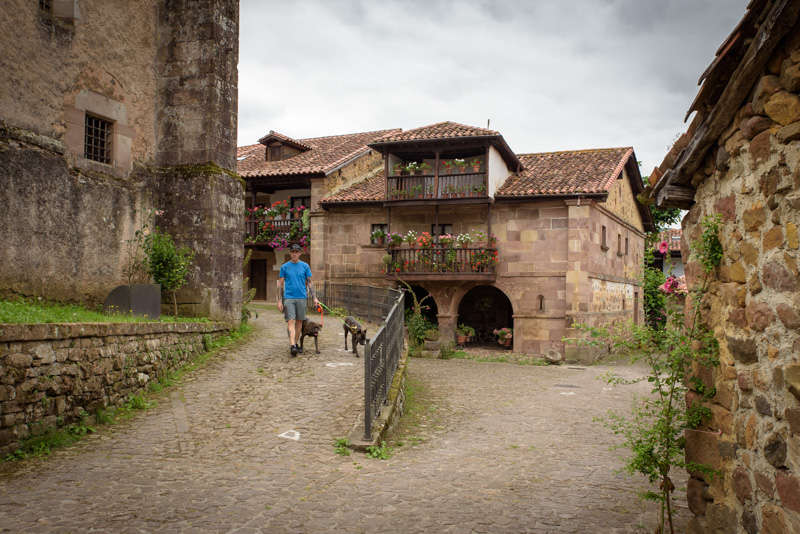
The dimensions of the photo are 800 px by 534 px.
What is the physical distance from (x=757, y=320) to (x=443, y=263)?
16.8m

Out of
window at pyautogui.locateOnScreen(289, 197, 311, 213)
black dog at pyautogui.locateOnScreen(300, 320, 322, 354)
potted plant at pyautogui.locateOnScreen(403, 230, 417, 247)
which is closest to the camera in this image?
black dog at pyautogui.locateOnScreen(300, 320, 322, 354)

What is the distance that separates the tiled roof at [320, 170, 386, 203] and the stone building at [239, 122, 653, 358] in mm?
48

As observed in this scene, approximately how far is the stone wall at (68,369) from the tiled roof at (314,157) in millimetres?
14318

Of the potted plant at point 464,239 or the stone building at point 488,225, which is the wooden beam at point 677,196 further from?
the potted plant at point 464,239

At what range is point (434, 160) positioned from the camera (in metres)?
21.6

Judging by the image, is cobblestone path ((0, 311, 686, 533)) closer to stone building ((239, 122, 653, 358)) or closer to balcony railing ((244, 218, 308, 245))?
stone building ((239, 122, 653, 358))

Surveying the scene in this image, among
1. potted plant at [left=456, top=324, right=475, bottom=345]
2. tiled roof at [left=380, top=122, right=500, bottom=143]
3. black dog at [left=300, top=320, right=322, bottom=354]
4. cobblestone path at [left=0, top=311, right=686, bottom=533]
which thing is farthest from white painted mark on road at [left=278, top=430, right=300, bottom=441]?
potted plant at [left=456, top=324, right=475, bottom=345]

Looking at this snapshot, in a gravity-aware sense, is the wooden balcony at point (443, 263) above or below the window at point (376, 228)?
below

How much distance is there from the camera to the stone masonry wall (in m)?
3.04

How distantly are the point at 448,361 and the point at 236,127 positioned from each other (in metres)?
9.85

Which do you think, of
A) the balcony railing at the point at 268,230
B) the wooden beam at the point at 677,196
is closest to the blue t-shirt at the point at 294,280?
the wooden beam at the point at 677,196

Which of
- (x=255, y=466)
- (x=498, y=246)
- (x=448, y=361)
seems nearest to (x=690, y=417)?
(x=255, y=466)

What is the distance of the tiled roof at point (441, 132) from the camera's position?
19859mm

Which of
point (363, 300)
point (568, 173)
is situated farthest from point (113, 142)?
point (568, 173)
